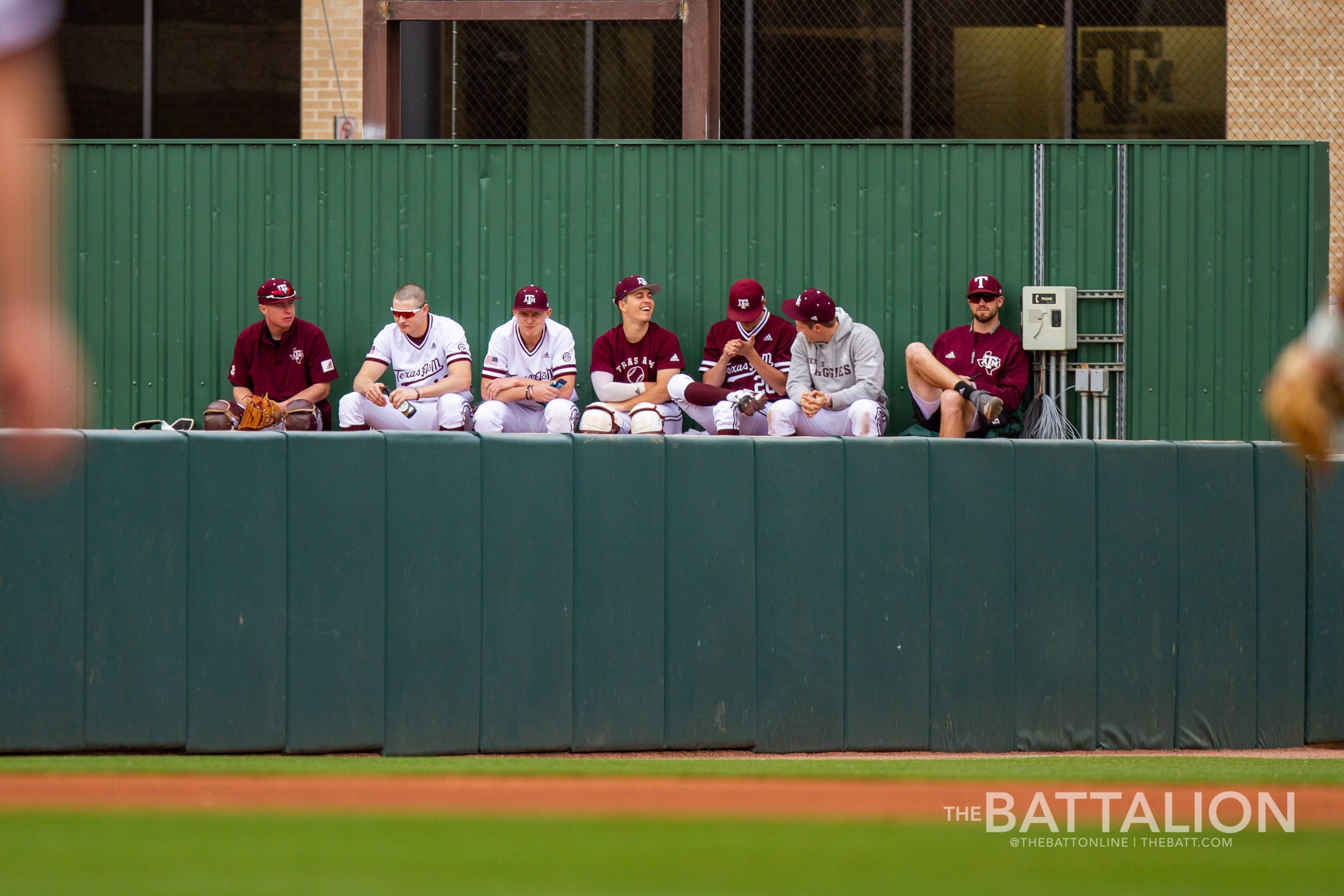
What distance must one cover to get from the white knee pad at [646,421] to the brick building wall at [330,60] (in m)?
8.05

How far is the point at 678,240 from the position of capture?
10.7 meters

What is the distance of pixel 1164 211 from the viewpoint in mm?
10453

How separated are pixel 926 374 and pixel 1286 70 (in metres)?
7.28

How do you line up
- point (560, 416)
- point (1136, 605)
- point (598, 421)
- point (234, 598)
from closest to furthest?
1. point (234, 598)
2. point (1136, 605)
3. point (598, 421)
4. point (560, 416)

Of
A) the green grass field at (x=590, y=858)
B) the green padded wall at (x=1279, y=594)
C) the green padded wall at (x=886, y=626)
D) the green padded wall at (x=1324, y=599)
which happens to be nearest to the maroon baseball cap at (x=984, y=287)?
the green padded wall at (x=1279, y=594)

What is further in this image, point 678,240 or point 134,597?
point 678,240

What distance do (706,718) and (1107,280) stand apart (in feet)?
16.2

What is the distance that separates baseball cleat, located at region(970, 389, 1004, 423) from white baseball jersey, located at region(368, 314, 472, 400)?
12.0ft

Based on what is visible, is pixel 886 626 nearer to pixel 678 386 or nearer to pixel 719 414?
pixel 719 414

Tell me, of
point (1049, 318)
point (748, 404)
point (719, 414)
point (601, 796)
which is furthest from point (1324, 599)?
point (601, 796)

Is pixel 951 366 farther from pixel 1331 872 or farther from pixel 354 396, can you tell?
pixel 1331 872

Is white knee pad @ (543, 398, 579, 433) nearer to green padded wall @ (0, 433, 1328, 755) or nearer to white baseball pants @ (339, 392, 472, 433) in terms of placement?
white baseball pants @ (339, 392, 472, 433)

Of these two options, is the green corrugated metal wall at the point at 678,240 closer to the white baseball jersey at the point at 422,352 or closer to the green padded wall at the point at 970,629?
the white baseball jersey at the point at 422,352

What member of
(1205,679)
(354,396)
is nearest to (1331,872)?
(1205,679)
